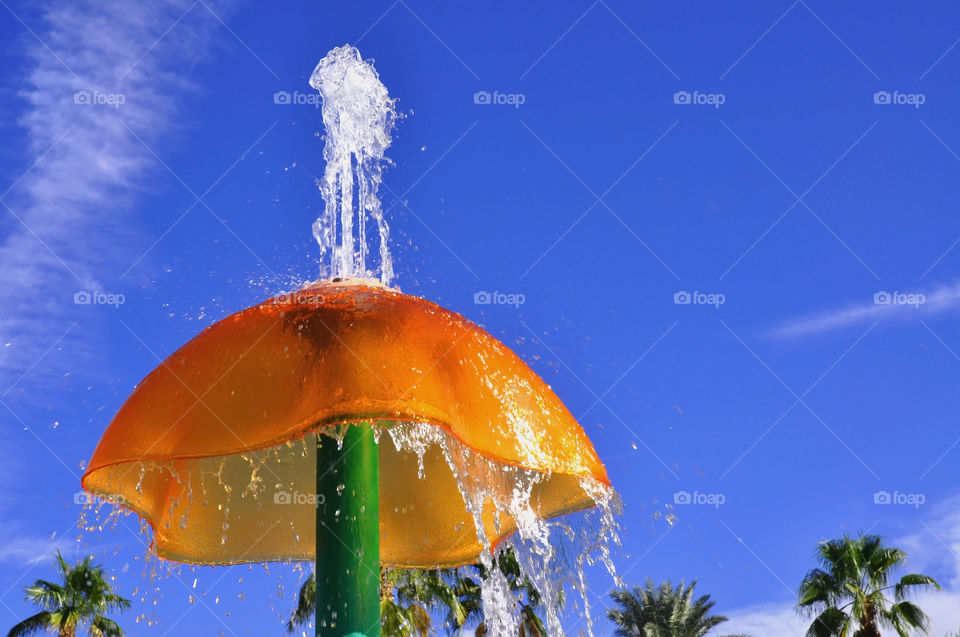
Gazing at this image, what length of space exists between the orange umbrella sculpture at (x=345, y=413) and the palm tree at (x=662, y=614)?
116ft

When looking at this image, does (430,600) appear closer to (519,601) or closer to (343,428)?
(519,601)

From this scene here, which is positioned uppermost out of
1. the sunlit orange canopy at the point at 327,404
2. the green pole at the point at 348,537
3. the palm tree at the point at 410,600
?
the palm tree at the point at 410,600

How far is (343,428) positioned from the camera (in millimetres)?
5797

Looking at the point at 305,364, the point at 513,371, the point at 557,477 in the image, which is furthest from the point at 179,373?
the point at 557,477

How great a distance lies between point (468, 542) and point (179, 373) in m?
2.93

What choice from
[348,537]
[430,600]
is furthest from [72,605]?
[348,537]

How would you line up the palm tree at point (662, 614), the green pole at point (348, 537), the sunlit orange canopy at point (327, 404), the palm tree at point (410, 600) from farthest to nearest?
the palm tree at point (662, 614)
the palm tree at point (410, 600)
the green pole at point (348, 537)
the sunlit orange canopy at point (327, 404)

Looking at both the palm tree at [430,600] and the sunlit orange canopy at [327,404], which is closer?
the sunlit orange canopy at [327,404]

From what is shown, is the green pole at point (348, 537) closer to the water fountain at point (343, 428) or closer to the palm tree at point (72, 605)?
the water fountain at point (343, 428)

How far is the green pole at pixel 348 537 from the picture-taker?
6012mm

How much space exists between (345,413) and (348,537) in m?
0.98

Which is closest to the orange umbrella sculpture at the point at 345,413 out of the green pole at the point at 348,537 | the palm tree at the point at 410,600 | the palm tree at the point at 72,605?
the green pole at the point at 348,537

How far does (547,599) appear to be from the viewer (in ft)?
23.3

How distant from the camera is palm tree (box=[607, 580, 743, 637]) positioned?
Result: 134 feet
